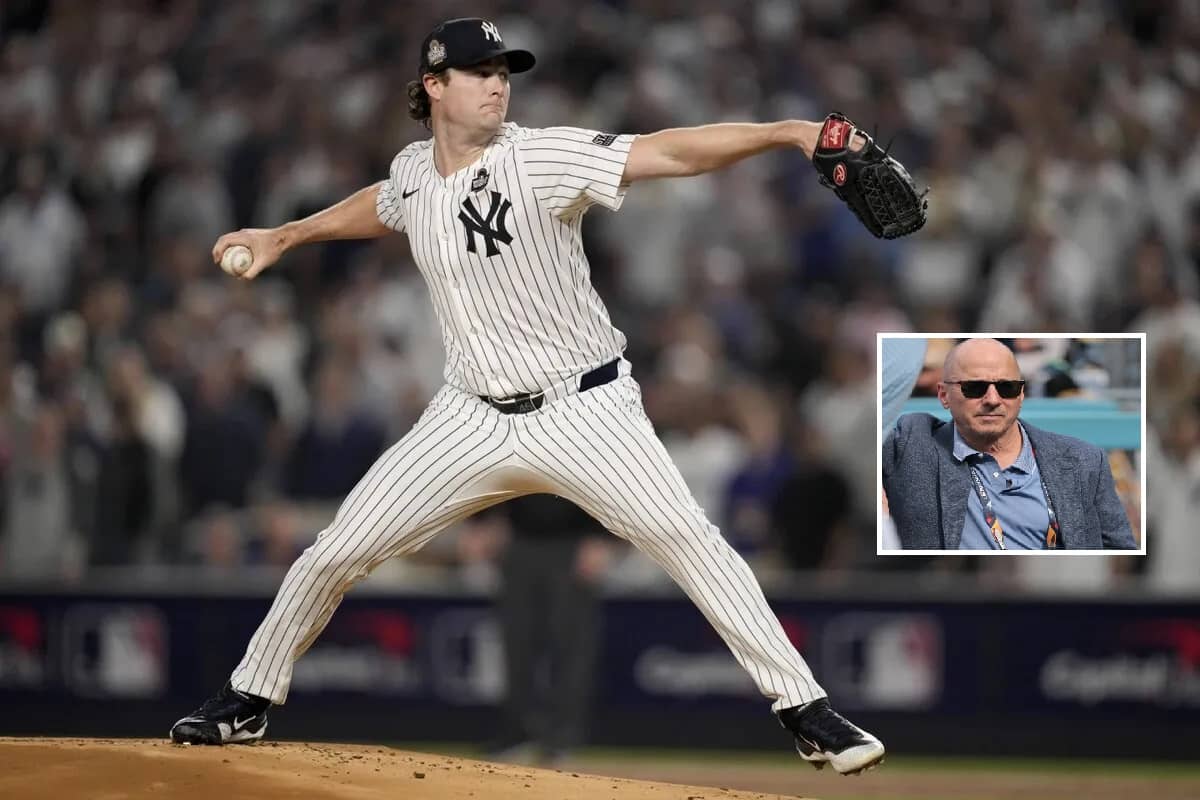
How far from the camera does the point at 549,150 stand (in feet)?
17.3

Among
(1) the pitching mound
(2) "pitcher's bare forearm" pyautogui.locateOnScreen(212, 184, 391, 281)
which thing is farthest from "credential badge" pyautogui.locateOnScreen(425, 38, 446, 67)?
(1) the pitching mound

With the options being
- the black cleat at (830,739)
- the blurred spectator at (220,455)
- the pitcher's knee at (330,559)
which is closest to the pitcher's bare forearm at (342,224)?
the pitcher's knee at (330,559)

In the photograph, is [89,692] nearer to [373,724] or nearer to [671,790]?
[373,724]

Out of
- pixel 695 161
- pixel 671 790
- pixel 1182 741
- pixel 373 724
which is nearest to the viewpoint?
pixel 695 161

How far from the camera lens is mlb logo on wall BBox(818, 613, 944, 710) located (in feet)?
33.6

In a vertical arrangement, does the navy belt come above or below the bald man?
above

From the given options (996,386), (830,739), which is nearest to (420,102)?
(996,386)

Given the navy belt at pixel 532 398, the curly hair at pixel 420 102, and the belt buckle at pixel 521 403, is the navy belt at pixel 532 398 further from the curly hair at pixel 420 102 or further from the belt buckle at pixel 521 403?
the curly hair at pixel 420 102

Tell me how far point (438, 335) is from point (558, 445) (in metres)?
6.72

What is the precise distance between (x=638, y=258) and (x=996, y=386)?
7279mm

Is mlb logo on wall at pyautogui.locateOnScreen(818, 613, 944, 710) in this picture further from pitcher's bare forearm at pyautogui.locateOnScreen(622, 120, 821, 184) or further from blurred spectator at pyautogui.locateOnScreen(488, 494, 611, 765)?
pitcher's bare forearm at pyautogui.locateOnScreen(622, 120, 821, 184)

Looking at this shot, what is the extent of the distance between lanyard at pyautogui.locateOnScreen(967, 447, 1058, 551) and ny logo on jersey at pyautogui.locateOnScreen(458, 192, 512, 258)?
1.52 meters

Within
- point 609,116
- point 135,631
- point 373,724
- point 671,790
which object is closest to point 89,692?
point 135,631

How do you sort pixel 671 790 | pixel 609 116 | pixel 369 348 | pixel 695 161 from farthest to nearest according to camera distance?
pixel 609 116, pixel 369 348, pixel 671 790, pixel 695 161
